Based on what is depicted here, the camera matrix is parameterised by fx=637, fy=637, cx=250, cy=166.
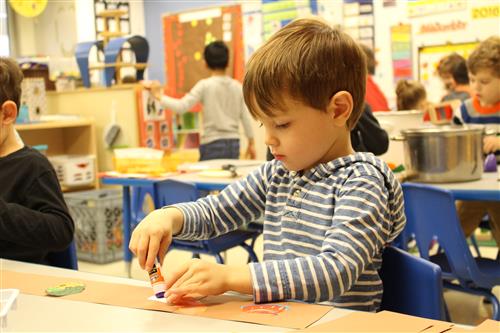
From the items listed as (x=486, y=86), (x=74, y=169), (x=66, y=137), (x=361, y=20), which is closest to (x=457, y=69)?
(x=361, y=20)

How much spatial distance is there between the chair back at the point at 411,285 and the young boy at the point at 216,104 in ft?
9.19

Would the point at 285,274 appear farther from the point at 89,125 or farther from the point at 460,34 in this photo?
the point at 460,34

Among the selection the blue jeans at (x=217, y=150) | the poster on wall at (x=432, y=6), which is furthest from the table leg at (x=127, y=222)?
the poster on wall at (x=432, y=6)

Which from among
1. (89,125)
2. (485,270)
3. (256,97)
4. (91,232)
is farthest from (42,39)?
(256,97)

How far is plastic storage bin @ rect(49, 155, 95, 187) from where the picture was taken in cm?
379

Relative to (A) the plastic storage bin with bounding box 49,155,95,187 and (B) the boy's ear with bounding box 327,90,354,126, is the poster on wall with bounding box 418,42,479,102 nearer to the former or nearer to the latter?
(A) the plastic storage bin with bounding box 49,155,95,187

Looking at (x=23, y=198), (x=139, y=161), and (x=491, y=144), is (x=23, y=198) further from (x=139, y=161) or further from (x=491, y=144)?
(x=491, y=144)

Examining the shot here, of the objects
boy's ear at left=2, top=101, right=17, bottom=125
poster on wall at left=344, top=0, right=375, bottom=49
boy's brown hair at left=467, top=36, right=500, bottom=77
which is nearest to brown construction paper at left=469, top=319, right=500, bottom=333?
boy's ear at left=2, top=101, right=17, bottom=125

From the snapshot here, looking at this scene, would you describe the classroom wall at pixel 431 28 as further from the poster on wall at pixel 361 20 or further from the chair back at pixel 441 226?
the chair back at pixel 441 226

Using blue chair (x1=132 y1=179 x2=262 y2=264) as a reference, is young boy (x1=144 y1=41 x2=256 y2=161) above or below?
above

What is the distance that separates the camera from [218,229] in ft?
3.64

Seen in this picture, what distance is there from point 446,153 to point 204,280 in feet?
4.30

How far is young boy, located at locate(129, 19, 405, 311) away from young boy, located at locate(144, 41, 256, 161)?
2.72 meters

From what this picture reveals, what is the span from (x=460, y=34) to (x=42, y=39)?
304 cm
